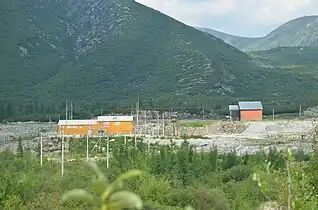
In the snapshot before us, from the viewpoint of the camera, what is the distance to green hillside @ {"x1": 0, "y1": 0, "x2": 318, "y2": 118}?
13062cm

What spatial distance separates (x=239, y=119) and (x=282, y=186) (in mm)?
76587

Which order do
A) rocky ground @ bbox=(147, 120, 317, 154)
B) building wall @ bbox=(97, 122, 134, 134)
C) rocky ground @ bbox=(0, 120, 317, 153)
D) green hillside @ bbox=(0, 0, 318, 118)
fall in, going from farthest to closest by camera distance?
green hillside @ bbox=(0, 0, 318, 118) → building wall @ bbox=(97, 122, 134, 134) → rocky ground @ bbox=(0, 120, 317, 153) → rocky ground @ bbox=(147, 120, 317, 154)

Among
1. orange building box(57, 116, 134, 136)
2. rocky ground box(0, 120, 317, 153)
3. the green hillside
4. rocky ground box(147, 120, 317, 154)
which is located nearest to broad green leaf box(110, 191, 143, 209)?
rocky ground box(147, 120, 317, 154)

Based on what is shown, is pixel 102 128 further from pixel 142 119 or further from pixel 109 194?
pixel 109 194

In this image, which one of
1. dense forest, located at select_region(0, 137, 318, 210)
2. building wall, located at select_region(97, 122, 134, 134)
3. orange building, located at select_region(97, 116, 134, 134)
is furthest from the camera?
orange building, located at select_region(97, 116, 134, 134)

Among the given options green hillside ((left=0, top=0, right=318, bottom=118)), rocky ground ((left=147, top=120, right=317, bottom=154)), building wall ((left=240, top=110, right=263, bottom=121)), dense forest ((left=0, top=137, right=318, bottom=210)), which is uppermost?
green hillside ((left=0, top=0, right=318, bottom=118))

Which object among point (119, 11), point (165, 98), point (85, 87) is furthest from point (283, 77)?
point (119, 11)

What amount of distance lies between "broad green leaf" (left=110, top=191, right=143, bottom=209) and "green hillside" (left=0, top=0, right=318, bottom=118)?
347 ft

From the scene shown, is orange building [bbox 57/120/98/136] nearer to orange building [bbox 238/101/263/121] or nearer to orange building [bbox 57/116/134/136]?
orange building [bbox 57/116/134/136]

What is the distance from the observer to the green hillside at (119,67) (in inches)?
5143

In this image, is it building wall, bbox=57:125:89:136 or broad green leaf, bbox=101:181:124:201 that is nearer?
broad green leaf, bbox=101:181:124:201

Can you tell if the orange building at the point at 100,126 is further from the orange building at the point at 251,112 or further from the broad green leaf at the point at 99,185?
the broad green leaf at the point at 99,185

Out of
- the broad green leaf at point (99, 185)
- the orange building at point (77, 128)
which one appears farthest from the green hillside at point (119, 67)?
the broad green leaf at point (99, 185)

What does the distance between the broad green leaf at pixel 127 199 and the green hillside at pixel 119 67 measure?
106 meters
